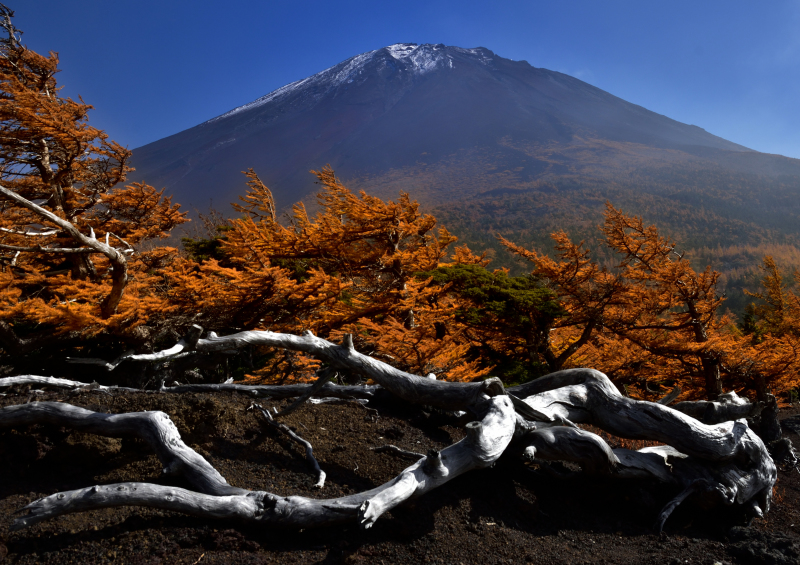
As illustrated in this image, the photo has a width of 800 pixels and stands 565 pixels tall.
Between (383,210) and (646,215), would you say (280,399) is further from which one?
(646,215)

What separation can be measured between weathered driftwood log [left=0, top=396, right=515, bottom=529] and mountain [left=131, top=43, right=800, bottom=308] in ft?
195

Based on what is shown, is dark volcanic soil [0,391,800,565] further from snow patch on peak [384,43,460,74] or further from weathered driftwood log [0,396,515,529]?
snow patch on peak [384,43,460,74]

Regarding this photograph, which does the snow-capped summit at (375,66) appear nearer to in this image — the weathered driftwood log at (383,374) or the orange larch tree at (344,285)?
the orange larch tree at (344,285)

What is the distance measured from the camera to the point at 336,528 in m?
2.11

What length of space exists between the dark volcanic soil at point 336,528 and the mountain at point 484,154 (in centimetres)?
5878

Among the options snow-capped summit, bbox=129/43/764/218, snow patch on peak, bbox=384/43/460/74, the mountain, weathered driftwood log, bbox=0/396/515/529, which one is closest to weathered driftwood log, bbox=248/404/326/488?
weathered driftwood log, bbox=0/396/515/529

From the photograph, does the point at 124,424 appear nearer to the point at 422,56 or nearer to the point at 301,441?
the point at 301,441

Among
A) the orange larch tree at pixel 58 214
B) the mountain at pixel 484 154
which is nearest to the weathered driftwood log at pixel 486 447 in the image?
the orange larch tree at pixel 58 214

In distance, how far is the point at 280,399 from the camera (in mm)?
3559

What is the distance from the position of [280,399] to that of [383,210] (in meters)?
6.93

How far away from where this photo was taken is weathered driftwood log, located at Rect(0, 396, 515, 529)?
1.80 m

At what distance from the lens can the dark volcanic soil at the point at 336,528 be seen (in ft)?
6.09

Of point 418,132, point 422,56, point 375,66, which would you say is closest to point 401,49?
point 422,56

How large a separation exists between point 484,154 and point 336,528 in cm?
13004
